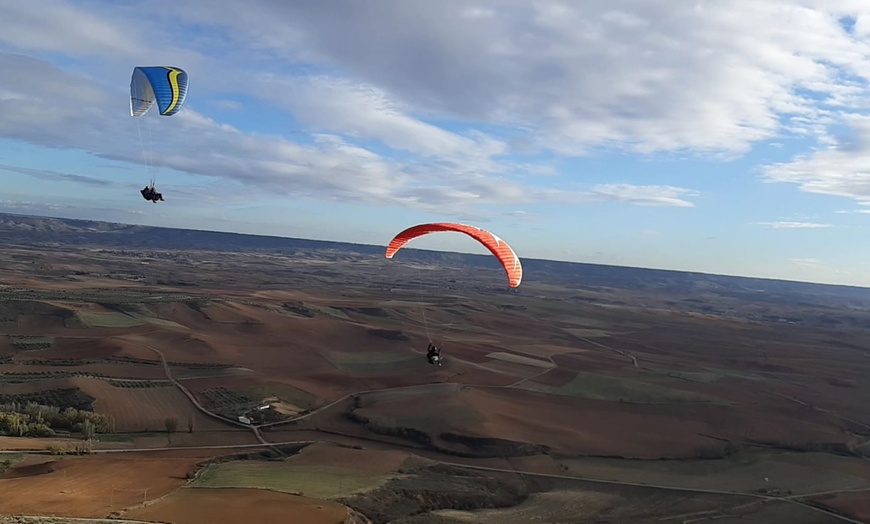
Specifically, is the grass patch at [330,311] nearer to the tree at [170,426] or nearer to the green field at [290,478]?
the tree at [170,426]

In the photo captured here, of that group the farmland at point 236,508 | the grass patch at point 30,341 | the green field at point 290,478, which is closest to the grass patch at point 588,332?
the grass patch at point 30,341


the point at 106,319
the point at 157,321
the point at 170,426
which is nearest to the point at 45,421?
the point at 170,426

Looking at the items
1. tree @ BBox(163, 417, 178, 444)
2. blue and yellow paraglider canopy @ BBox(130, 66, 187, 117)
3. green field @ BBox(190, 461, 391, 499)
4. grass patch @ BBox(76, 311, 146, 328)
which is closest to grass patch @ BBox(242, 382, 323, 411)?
tree @ BBox(163, 417, 178, 444)

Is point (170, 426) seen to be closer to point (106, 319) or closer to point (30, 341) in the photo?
point (30, 341)

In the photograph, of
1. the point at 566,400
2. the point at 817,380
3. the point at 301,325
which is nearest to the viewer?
the point at 566,400

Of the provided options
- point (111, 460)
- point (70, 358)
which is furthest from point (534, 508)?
point (70, 358)

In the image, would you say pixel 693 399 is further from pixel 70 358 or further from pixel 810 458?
pixel 70 358
